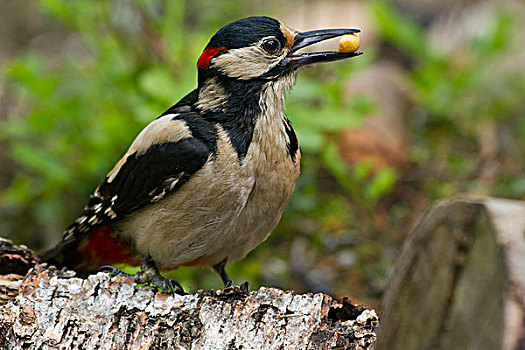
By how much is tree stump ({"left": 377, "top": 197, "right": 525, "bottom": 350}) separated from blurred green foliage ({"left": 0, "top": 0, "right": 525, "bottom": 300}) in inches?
64.5

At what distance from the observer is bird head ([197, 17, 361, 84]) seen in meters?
3.13

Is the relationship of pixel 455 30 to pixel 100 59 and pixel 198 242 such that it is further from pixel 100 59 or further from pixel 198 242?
pixel 198 242

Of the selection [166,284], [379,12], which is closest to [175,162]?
[166,284]

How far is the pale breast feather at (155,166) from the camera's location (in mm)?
3037

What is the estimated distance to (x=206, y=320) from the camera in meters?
2.67

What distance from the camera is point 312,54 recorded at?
3.20 m

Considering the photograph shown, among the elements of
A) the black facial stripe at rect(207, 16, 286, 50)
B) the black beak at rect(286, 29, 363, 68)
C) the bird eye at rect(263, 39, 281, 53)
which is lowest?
the black beak at rect(286, 29, 363, 68)

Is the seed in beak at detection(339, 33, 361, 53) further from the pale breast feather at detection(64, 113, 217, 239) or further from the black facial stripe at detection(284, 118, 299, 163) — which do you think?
the pale breast feather at detection(64, 113, 217, 239)

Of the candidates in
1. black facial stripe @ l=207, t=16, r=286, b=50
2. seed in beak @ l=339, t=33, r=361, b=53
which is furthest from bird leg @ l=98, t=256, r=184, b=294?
seed in beak @ l=339, t=33, r=361, b=53

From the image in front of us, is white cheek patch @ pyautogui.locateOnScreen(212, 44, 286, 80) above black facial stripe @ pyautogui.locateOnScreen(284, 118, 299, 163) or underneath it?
above

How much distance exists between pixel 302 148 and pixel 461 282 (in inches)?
100

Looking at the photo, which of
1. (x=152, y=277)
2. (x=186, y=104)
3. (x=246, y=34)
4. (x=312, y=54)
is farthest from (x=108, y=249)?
(x=312, y=54)

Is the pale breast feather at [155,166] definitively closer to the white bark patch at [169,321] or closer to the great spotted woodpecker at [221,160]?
the great spotted woodpecker at [221,160]

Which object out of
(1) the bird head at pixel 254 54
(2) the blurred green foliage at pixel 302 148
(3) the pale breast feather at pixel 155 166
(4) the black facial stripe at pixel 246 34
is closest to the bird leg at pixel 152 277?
(3) the pale breast feather at pixel 155 166
